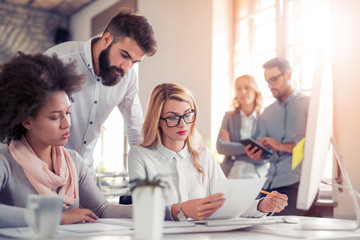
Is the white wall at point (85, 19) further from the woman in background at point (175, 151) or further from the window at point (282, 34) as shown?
the woman in background at point (175, 151)

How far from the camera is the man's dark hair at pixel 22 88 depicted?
135cm

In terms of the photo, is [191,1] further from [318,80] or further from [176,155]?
[318,80]

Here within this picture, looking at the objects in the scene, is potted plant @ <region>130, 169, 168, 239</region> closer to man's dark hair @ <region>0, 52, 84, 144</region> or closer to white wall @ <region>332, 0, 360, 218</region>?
man's dark hair @ <region>0, 52, 84, 144</region>

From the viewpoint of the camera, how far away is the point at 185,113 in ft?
6.02

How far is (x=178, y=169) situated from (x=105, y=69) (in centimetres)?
68

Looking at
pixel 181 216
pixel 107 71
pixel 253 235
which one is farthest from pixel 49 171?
pixel 107 71

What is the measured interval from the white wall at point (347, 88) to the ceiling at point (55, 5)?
457 centimetres

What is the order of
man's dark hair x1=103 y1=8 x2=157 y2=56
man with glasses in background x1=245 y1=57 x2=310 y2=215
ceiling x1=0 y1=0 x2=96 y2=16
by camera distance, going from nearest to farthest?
man's dark hair x1=103 y1=8 x2=157 y2=56 < man with glasses in background x1=245 y1=57 x2=310 y2=215 < ceiling x1=0 y1=0 x2=96 y2=16

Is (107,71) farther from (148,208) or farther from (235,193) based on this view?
(148,208)

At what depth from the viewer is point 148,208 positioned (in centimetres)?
86

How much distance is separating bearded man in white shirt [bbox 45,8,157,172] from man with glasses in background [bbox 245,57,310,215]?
0.86 meters

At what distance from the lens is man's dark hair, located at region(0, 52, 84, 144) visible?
135cm

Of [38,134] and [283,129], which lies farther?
[283,129]

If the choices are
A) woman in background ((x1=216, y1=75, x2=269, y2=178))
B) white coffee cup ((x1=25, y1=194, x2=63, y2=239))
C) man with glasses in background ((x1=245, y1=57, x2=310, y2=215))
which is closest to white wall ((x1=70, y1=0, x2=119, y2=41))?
woman in background ((x1=216, y1=75, x2=269, y2=178))
